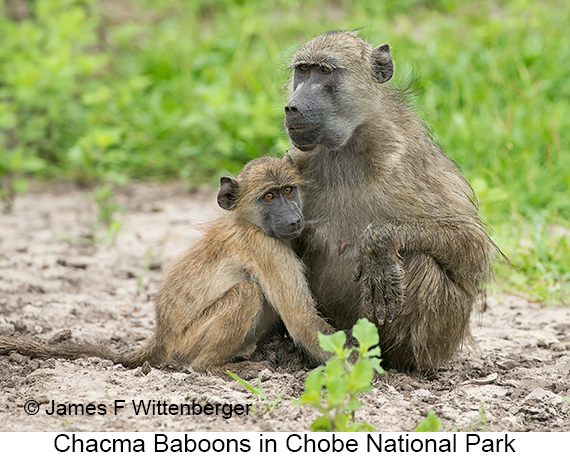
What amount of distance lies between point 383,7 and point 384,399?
6897mm

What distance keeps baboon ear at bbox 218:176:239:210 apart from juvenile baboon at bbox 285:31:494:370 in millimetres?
335

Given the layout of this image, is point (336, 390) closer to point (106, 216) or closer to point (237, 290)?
point (237, 290)

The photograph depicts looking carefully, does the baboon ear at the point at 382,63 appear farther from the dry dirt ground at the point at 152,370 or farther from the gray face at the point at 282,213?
the dry dirt ground at the point at 152,370

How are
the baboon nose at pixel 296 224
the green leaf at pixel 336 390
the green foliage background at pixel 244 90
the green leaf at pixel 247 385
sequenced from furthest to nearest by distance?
the green foliage background at pixel 244 90, the baboon nose at pixel 296 224, the green leaf at pixel 247 385, the green leaf at pixel 336 390

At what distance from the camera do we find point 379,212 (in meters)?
4.23

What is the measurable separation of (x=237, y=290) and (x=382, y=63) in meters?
1.39

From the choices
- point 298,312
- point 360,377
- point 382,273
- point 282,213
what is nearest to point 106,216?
point 282,213

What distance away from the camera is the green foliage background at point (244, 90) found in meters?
7.45

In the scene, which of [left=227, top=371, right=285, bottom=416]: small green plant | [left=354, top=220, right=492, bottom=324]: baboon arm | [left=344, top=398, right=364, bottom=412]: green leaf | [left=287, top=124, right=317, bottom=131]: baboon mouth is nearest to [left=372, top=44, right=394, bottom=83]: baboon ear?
[left=287, top=124, right=317, bottom=131]: baboon mouth

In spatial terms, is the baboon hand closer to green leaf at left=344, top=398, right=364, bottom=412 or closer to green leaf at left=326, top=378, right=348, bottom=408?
green leaf at left=344, top=398, right=364, bottom=412

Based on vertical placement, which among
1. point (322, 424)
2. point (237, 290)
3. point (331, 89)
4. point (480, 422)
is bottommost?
point (480, 422)

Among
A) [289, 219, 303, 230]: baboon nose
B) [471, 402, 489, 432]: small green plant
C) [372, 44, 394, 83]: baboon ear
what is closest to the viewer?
[471, 402, 489, 432]: small green plant

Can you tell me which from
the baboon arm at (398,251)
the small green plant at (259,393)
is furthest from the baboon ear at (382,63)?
the small green plant at (259,393)

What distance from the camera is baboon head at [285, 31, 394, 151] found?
408cm
